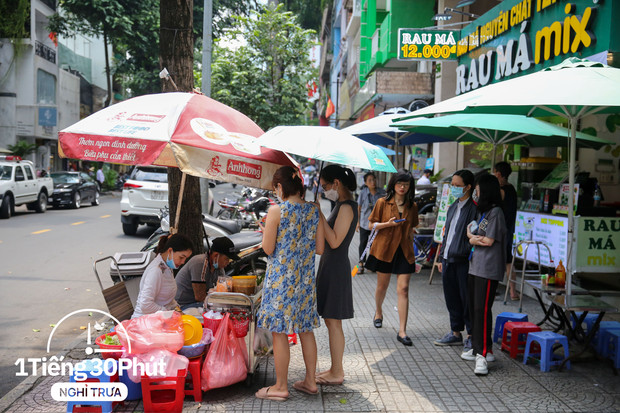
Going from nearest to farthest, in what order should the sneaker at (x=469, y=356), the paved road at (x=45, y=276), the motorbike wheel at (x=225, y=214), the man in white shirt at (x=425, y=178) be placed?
the sneaker at (x=469, y=356) < the paved road at (x=45, y=276) < the man in white shirt at (x=425, y=178) < the motorbike wheel at (x=225, y=214)

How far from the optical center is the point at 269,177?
5.15m

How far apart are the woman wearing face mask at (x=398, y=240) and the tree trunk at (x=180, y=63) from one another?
2.17 m

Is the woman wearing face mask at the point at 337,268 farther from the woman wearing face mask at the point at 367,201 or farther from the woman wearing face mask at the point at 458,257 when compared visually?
the woman wearing face mask at the point at 367,201

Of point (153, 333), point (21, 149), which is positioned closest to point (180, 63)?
point (153, 333)

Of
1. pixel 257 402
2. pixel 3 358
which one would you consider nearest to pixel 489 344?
pixel 257 402

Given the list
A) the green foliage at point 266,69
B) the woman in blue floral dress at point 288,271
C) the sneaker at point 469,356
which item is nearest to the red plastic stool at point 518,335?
the sneaker at point 469,356

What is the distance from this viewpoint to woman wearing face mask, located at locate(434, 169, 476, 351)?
568cm

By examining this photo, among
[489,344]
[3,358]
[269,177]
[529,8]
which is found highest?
[529,8]

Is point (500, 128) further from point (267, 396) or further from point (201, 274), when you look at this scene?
point (267, 396)

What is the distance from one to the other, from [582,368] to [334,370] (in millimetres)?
2477

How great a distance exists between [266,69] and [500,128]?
20.6m

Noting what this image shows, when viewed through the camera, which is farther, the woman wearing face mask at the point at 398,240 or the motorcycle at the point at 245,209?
the motorcycle at the point at 245,209

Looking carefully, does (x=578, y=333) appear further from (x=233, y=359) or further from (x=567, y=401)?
(x=233, y=359)

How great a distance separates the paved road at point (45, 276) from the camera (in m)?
6.46
